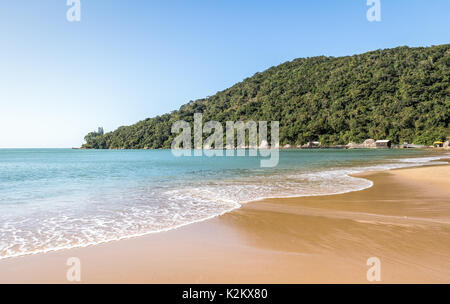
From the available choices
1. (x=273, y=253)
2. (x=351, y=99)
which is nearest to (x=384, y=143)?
(x=351, y=99)

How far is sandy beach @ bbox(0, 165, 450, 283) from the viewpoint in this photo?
3676mm

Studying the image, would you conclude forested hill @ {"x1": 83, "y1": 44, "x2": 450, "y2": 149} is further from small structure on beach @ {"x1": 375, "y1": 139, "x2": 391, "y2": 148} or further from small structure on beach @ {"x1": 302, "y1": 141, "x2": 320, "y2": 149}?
small structure on beach @ {"x1": 375, "y1": 139, "x2": 391, "y2": 148}

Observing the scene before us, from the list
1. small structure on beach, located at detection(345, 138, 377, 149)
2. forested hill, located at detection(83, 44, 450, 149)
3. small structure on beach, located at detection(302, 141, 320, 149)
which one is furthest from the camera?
small structure on beach, located at detection(302, 141, 320, 149)

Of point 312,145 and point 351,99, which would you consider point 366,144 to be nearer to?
point 312,145

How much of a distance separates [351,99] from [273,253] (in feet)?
442

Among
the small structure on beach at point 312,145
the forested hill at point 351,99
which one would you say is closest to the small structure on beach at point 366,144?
the forested hill at point 351,99

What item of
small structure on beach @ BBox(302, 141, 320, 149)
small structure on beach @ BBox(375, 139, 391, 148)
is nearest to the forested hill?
small structure on beach @ BBox(302, 141, 320, 149)

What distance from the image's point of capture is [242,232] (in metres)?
5.77

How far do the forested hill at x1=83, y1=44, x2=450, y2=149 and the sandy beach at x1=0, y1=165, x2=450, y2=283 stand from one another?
11371cm

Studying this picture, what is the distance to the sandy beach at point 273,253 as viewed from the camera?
3676 millimetres

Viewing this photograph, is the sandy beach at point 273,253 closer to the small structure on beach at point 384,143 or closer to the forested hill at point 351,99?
the small structure on beach at point 384,143

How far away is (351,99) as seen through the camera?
12400 centimetres

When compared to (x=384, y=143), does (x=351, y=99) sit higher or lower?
higher
